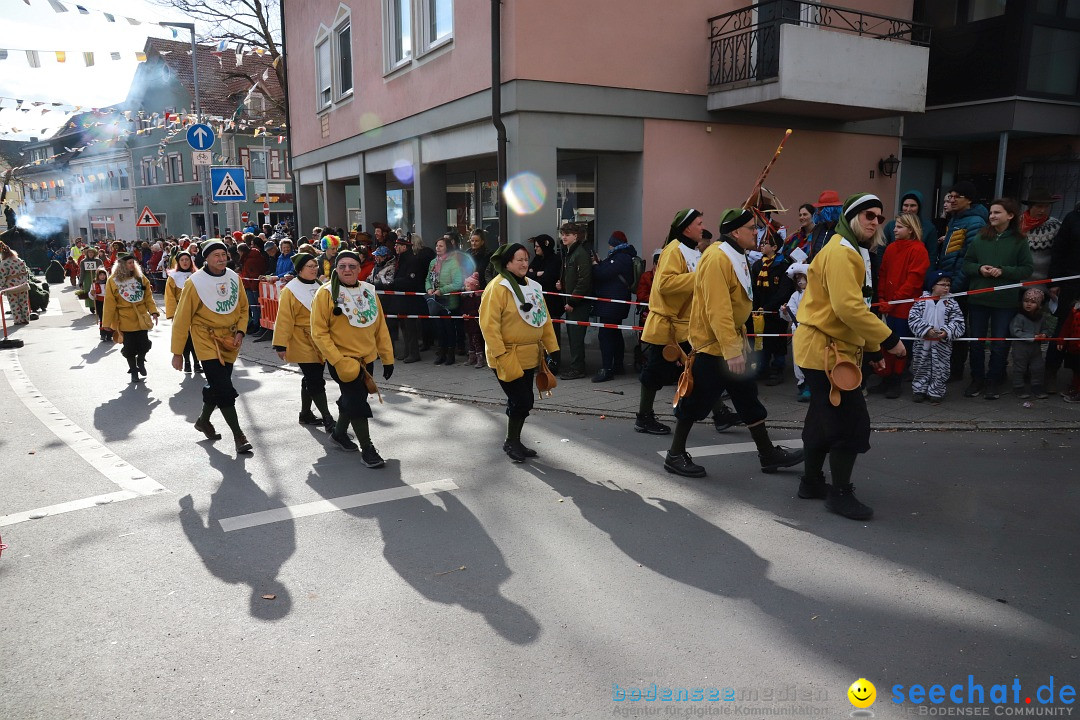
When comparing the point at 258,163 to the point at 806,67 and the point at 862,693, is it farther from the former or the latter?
the point at 862,693

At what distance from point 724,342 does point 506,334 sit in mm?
1715

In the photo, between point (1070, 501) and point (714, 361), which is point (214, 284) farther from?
point (1070, 501)

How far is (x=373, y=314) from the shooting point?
21.3 feet

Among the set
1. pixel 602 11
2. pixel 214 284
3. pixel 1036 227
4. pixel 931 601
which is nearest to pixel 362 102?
pixel 602 11

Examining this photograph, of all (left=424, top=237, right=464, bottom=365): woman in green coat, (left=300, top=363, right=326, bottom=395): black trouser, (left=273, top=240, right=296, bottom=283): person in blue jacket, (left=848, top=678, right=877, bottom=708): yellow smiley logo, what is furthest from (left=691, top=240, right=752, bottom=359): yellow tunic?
(left=273, top=240, right=296, bottom=283): person in blue jacket

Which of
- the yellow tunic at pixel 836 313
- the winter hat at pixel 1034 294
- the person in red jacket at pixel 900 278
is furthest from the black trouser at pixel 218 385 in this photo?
the winter hat at pixel 1034 294

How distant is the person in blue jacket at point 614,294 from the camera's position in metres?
9.55

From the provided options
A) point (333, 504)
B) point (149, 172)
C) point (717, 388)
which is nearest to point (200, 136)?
point (333, 504)

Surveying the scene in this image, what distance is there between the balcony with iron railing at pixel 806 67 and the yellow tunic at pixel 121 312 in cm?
861

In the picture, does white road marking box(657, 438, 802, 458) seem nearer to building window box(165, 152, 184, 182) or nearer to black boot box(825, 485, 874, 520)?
black boot box(825, 485, 874, 520)

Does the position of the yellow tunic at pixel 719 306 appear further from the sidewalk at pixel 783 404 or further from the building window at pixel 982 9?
the building window at pixel 982 9

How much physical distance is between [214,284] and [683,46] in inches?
315

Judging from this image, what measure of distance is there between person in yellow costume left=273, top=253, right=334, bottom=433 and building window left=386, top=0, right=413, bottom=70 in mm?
8772

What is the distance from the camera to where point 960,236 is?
8.25 metres
